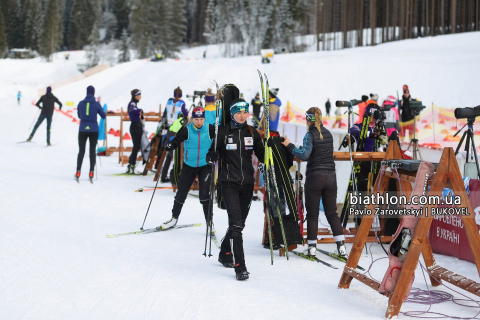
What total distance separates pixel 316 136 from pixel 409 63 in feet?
102

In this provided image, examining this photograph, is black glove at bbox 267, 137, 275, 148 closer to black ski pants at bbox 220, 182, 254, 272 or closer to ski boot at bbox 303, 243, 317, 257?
black ski pants at bbox 220, 182, 254, 272

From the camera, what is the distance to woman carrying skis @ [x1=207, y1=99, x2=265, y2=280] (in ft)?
18.5

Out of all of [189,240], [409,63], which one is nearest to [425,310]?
[189,240]

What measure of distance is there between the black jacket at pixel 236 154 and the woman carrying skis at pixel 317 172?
0.62m

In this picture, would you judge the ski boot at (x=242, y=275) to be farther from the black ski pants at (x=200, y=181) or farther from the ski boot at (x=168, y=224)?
the ski boot at (x=168, y=224)

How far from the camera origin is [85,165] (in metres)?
14.2

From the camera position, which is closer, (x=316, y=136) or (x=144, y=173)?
(x=316, y=136)

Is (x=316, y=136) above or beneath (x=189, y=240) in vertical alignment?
above

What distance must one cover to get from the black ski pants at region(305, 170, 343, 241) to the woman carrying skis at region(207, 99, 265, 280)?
2.82ft

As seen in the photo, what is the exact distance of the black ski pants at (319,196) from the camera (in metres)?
6.31

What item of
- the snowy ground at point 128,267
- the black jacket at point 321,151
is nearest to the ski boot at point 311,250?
the snowy ground at point 128,267

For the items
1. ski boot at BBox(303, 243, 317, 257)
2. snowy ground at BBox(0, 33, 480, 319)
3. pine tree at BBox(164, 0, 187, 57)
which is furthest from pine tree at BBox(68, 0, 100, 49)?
ski boot at BBox(303, 243, 317, 257)

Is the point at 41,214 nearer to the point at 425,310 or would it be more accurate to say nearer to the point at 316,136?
the point at 316,136

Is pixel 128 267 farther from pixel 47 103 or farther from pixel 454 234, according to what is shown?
pixel 47 103
